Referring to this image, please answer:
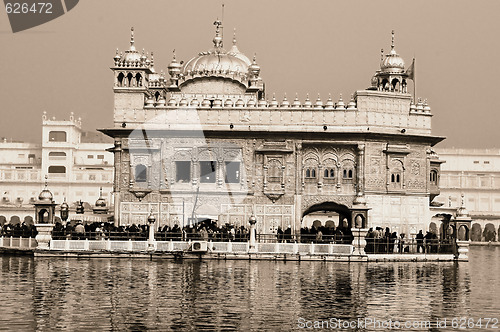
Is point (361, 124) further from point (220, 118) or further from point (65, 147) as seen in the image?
point (65, 147)

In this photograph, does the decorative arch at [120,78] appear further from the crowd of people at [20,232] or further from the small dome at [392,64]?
the small dome at [392,64]

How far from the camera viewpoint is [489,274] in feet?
102

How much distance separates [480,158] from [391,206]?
5539 centimetres

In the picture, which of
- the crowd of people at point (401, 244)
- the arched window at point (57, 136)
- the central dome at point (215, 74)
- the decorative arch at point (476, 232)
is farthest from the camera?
the arched window at point (57, 136)

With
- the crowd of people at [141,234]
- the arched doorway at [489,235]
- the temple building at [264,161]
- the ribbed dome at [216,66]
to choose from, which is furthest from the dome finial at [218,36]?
the arched doorway at [489,235]

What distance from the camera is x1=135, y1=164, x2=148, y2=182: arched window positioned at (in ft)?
141

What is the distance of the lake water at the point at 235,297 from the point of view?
17562mm

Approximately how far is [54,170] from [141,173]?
51962 millimetres

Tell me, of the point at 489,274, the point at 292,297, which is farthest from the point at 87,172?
the point at 292,297

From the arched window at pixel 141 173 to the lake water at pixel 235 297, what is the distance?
437 inches

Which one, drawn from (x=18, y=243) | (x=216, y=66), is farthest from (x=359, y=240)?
(x=216, y=66)

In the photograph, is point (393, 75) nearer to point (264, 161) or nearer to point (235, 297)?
point (264, 161)

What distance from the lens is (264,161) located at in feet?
141

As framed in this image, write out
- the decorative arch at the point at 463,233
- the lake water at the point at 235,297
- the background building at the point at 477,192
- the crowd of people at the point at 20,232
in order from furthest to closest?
the background building at the point at 477,192
the crowd of people at the point at 20,232
the decorative arch at the point at 463,233
the lake water at the point at 235,297
